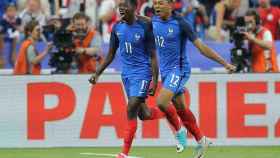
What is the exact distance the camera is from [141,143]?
14.4 m

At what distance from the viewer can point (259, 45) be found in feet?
50.6

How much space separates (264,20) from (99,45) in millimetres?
3547

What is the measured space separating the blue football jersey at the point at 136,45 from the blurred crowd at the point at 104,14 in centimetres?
509

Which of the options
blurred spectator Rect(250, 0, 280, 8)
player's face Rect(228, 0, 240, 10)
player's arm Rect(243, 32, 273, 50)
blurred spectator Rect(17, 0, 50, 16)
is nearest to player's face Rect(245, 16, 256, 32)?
player's arm Rect(243, 32, 273, 50)

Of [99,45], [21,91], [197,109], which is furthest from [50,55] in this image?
[197,109]

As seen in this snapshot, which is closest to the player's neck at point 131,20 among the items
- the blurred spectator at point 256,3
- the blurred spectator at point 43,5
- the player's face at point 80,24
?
the player's face at point 80,24

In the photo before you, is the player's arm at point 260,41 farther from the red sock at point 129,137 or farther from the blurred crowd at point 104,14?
the red sock at point 129,137

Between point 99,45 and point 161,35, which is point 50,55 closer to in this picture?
point 99,45

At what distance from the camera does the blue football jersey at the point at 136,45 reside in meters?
12.3

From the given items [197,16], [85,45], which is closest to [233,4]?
[197,16]

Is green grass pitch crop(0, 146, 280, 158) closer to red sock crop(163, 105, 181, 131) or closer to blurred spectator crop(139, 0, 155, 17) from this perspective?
red sock crop(163, 105, 181, 131)

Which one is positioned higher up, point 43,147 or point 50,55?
point 50,55

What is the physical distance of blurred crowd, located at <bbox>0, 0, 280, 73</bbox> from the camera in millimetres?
18062

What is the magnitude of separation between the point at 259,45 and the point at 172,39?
3.49 meters
